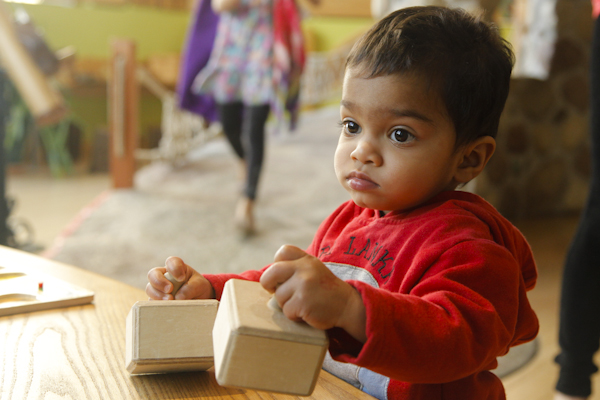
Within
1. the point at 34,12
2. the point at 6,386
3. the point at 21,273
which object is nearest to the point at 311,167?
the point at 21,273

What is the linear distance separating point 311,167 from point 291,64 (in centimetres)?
112

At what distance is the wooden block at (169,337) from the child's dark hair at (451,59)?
0.94 ft

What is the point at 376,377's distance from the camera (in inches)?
21.5

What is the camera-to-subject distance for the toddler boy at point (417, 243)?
15.7 inches

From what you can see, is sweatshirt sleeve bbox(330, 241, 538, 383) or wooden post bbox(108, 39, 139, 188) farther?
wooden post bbox(108, 39, 139, 188)

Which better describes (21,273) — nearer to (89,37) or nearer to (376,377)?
(376,377)

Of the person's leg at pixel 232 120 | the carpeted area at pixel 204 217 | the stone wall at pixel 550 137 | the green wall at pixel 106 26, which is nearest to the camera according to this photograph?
the carpeted area at pixel 204 217

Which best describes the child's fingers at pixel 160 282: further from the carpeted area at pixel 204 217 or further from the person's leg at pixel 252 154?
the person's leg at pixel 252 154

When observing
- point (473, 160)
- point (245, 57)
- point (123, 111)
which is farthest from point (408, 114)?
point (123, 111)

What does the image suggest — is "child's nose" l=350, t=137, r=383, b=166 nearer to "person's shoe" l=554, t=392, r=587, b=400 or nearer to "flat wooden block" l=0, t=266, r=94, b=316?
"flat wooden block" l=0, t=266, r=94, b=316

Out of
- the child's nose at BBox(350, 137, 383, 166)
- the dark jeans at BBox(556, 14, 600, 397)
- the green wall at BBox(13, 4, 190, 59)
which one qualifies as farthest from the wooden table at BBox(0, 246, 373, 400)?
the green wall at BBox(13, 4, 190, 59)

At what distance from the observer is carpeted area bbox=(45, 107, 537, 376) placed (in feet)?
7.07

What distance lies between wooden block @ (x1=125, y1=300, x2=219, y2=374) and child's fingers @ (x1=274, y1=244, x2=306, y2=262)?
14 centimetres

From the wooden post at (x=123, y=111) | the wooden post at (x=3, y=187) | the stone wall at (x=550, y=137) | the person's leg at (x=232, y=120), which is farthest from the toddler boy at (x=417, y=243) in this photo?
the wooden post at (x=123, y=111)
